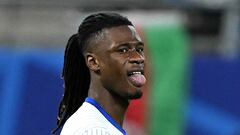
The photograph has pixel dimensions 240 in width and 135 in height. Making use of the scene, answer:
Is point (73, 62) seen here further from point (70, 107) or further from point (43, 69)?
point (43, 69)

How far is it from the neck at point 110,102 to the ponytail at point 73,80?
0.12m

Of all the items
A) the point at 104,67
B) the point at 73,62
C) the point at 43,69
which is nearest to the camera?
the point at 104,67

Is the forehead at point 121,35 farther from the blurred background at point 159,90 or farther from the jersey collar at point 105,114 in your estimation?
the blurred background at point 159,90

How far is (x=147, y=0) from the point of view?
32.5 feet

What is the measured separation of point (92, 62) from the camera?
10.5 feet

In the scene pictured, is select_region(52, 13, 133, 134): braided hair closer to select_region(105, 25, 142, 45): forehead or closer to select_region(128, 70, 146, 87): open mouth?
select_region(105, 25, 142, 45): forehead

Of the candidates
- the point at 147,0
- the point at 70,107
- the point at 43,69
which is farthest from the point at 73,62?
the point at 147,0

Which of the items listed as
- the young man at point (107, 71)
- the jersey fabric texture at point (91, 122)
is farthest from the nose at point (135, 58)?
the jersey fabric texture at point (91, 122)

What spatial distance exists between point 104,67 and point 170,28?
518cm

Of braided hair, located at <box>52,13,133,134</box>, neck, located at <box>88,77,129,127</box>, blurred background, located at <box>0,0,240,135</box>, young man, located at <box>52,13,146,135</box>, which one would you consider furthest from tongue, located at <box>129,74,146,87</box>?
blurred background, located at <box>0,0,240,135</box>

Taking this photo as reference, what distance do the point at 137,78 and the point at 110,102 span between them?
18 centimetres

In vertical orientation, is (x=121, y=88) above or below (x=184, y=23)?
above

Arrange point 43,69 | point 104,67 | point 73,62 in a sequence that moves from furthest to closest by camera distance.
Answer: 1. point 43,69
2. point 73,62
3. point 104,67

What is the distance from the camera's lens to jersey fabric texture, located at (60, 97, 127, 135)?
3.03 meters
